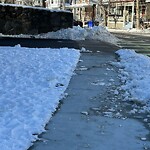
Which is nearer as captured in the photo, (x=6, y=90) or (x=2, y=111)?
(x=2, y=111)

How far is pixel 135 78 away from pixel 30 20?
47.0 ft

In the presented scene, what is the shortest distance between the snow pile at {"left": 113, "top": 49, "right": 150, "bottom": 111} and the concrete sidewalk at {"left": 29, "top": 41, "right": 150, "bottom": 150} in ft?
0.92

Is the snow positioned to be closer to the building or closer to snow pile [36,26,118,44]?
snow pile [36,26,118,44]

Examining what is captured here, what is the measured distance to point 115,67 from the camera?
40.7 ft

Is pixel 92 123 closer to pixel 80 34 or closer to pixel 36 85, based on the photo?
pixel 36 85

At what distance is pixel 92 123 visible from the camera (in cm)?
652

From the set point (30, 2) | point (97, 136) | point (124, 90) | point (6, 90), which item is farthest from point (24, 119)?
point (30, 2)

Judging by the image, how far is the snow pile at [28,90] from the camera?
5820 millimetres

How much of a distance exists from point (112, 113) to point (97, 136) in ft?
4.29

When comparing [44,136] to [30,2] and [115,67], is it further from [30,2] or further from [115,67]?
[30,2]

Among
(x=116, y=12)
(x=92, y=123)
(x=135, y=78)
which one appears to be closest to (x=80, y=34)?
(x=135, y=78)

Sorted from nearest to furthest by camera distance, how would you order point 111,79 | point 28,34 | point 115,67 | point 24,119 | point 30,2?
point 24,119, point 111,79, point 115,67, point 28,34, point 30,2

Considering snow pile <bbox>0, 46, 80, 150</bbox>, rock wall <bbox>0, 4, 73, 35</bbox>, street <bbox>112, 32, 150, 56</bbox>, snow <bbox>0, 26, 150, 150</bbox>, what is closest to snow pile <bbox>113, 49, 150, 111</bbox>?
snow <bbox>0, 26, 150, 150</bbox>

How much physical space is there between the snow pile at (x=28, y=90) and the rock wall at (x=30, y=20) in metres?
8.25
